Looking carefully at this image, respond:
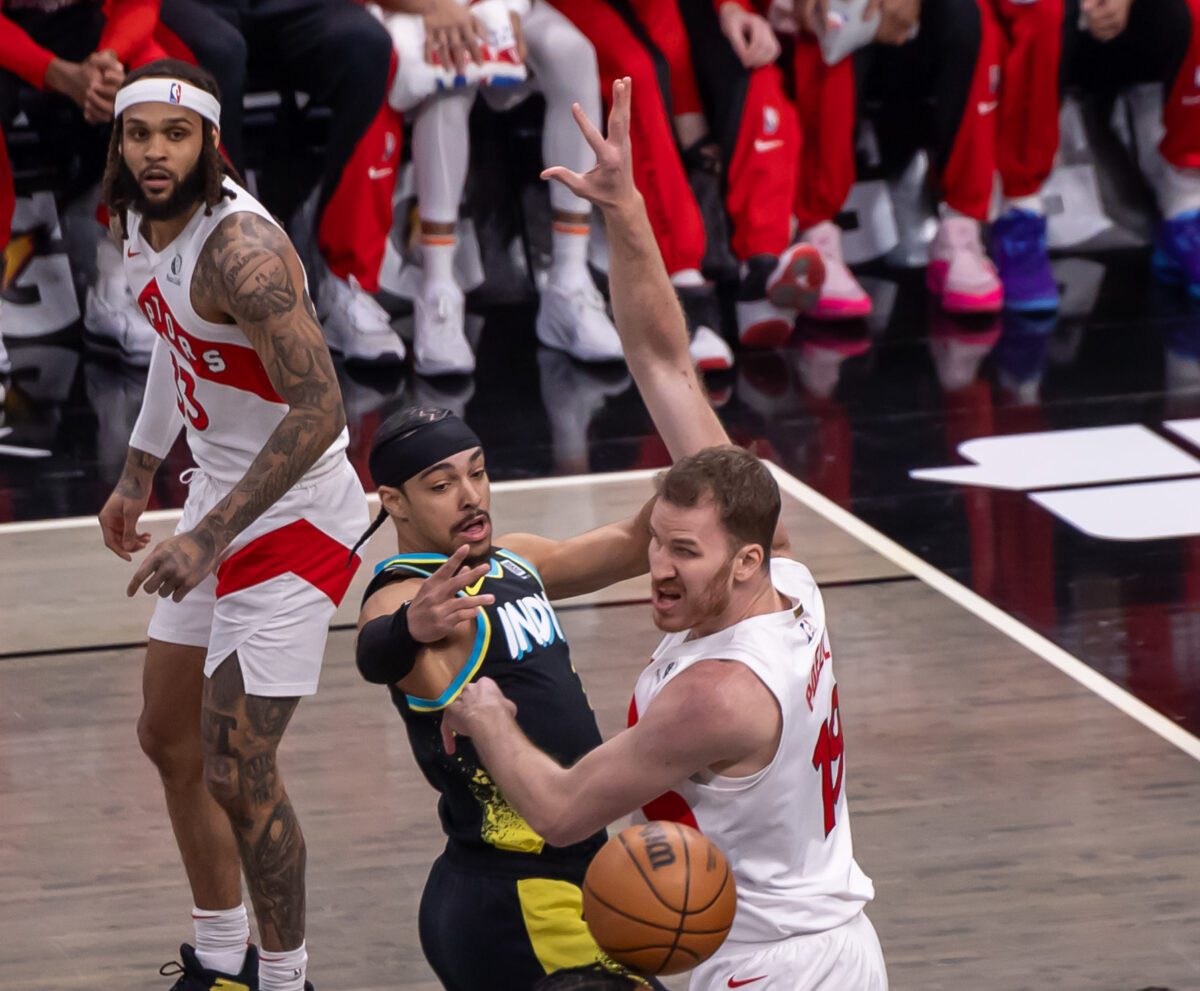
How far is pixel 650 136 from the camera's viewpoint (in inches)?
325

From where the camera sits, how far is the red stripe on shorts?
4059 mm

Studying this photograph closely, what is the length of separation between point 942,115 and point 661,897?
→ 21.9 feet

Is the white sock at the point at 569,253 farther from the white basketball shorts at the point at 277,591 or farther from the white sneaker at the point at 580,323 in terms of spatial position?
the white basketball shorts at the point at 277,591

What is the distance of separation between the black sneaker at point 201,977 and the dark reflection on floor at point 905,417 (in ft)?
8.31

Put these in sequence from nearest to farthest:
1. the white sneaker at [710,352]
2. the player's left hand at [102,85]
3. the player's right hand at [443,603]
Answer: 1. the player's right hand at [443,603]
2. the player's left hand at [102,85]
3. the white sneaker at [710,352]

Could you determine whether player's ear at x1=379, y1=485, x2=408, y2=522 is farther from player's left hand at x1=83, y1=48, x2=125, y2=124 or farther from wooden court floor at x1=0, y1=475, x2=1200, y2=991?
player's left hand at x1=83, y1=48, x2=125, y2=124

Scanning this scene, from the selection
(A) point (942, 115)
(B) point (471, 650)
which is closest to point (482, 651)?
(B) point (471, 650)

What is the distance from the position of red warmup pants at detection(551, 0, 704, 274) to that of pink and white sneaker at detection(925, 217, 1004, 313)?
4.12ft

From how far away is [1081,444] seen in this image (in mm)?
7320

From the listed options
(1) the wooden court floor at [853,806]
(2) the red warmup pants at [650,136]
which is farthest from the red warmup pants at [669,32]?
(1) the wooden court floor at [853,806]

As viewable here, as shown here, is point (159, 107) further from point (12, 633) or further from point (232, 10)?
point (232, 10)

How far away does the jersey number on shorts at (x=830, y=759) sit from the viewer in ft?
10.0

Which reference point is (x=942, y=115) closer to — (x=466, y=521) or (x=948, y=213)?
(x=948, y=213)

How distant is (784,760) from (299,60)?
18.8 feet
